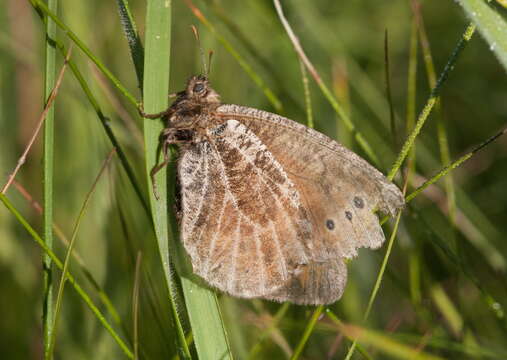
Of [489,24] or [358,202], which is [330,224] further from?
[489,24]

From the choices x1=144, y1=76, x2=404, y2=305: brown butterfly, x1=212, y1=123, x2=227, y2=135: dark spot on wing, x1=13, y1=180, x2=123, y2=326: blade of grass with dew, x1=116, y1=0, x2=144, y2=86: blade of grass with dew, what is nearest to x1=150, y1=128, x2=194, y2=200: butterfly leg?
x1=144, y1=76, x2=404, y2=305: brown butterfly

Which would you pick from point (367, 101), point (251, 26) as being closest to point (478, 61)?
point (367, 101)

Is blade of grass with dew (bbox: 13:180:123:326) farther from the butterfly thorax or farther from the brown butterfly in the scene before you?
the butterfly thorax

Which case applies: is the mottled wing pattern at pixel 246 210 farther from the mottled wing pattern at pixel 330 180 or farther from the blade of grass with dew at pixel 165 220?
the blade of grass with dew at pixel 165 220

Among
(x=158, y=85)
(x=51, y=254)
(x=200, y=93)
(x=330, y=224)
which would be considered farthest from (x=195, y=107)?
(x=51, y=254)

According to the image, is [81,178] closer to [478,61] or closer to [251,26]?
[251,26]

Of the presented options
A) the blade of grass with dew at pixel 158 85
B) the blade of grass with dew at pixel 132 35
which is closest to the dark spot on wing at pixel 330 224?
the blade of grass with dew at pixel 158 85
